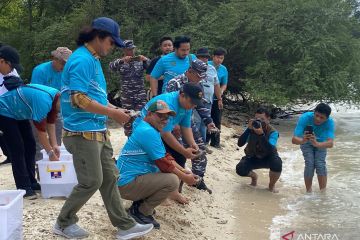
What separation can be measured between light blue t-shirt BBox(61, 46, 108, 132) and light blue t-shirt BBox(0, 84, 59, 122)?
116cm

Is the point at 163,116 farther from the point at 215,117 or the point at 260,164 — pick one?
the point at 215,117

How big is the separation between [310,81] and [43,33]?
7684 millimetres

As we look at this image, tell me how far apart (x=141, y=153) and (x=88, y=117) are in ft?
2.82

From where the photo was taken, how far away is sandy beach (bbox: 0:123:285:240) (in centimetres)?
458

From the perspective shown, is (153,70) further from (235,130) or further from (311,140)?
(235,130)

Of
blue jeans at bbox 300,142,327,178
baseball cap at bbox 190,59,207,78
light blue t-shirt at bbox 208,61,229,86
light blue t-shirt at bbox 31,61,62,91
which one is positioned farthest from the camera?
light blue t-shirt at bbox 208,61,229,86

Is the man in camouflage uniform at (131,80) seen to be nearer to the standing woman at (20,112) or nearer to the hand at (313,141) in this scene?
the standing woman at (20,112)

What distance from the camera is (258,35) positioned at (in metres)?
15.2

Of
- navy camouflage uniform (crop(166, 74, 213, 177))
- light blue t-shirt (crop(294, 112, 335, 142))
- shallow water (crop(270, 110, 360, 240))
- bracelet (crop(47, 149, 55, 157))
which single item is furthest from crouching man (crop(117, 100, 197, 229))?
light blue t-shirt (crop(294, 112, 335, 142))

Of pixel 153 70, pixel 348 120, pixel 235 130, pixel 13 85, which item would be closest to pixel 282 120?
pixel 348 120

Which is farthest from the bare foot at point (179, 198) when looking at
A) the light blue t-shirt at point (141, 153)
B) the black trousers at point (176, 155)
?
the light blue t-shirt at point (141, 153)

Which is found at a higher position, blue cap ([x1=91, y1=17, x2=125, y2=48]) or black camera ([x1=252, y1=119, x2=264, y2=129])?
blue cap ([x1=91, y1=17, x2=125, y2=48])

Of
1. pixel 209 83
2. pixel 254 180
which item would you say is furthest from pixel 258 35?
pixel 254 180

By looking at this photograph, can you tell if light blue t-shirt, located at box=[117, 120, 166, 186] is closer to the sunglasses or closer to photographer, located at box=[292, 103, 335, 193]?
the sunglasses
